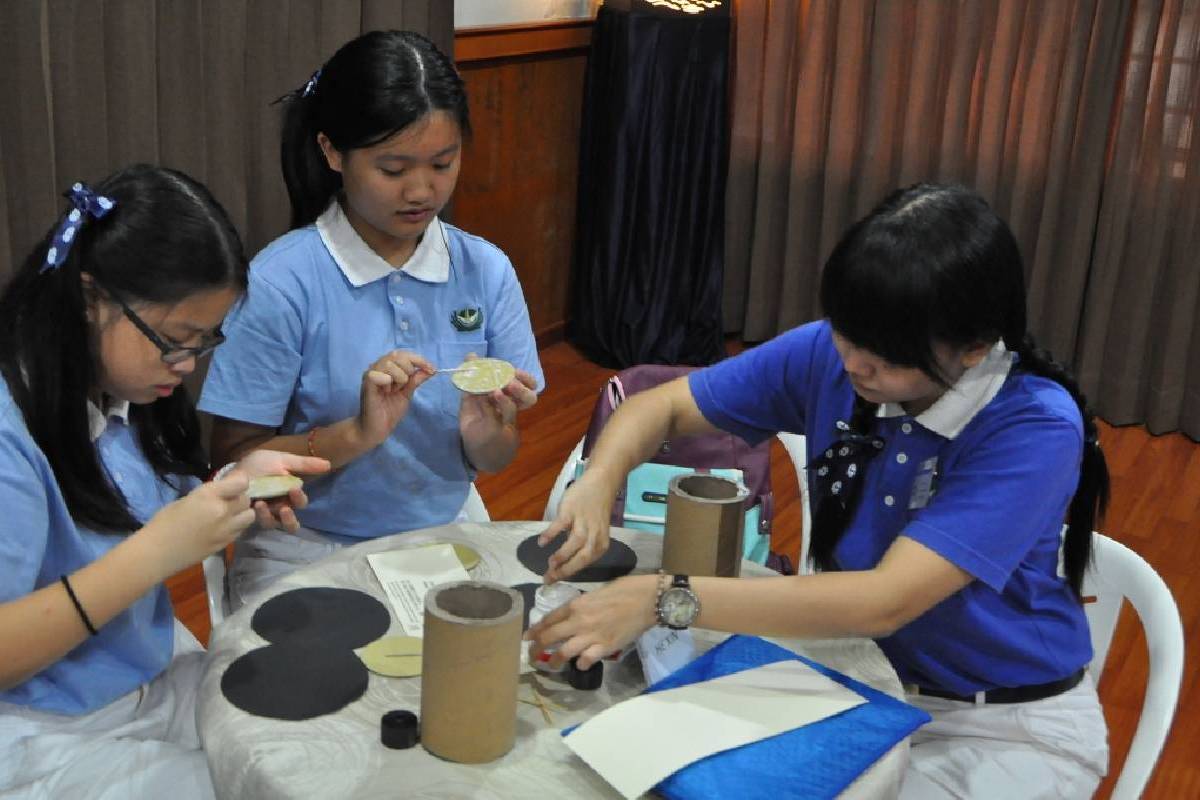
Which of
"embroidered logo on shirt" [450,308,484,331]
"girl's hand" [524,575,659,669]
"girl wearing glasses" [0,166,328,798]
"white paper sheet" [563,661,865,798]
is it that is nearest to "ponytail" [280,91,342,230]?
"embroidered logo on shirt" [450,308,484,331]

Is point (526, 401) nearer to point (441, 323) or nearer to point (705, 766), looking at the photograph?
point (441, 323)

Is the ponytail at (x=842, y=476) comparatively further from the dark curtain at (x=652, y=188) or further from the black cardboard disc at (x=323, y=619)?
the dark curtain at (x=652, y=188)

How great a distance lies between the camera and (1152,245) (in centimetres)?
431

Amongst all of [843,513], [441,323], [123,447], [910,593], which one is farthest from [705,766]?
[441,323]

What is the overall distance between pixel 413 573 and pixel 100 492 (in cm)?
38

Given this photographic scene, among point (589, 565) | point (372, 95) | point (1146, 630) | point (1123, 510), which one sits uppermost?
point (372, 95)

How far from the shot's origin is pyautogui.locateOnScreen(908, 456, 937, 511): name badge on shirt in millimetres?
1634

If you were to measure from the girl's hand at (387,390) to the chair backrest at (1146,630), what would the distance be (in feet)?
3.24

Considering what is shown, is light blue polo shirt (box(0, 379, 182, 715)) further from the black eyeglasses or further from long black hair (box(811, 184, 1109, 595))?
long black hair (box(811, 184, 1109, 595))

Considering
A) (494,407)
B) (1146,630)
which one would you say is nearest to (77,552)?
(494,407)

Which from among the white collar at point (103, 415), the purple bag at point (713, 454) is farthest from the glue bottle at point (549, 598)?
the purple bag at point (713, 454)

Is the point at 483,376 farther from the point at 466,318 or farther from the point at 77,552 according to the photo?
the point at 77,552

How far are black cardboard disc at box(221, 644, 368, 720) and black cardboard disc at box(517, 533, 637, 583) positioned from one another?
312 mm

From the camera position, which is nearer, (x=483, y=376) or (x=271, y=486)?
(x=271, y=486)
